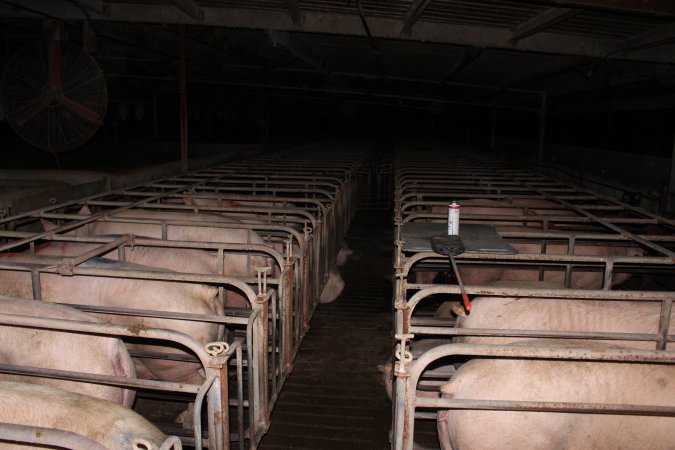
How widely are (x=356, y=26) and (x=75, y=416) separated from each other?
6168 millimetres

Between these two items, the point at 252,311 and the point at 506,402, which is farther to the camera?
the point at 252,311

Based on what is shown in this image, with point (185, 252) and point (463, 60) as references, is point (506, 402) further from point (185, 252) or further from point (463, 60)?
point (463, 60)

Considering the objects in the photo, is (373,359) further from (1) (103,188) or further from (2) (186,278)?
(1) (103,188)

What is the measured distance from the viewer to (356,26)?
6754 mm

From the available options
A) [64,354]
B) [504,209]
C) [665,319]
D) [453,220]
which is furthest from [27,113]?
[665,319]

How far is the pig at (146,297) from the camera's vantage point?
321 centimetres

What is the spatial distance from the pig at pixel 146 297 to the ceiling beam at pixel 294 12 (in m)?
4.10

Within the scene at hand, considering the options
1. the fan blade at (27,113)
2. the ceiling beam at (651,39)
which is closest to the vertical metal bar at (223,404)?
the fan blade at (27,113)

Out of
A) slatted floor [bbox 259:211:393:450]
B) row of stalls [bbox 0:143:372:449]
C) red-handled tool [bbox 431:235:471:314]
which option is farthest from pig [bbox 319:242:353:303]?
red-handled tool [bbox 431:235:471:314]

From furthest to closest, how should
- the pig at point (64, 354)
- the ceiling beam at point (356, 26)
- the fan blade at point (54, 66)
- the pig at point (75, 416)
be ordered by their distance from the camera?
the ceiling beam at point (356, 26) → the fan blade at point (54, 66) → the pig at point (64, 354) → the pig at point (75, 416)

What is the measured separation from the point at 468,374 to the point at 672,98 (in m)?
9.93

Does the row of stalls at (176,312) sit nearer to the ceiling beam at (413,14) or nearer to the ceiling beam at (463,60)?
the ceiling beam at (413,14)

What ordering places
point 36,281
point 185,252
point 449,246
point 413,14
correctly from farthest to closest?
point 413,14 < point 185,252 < point 449,246 < point 36,281

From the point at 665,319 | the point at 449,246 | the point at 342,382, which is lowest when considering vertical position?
the point at 342,382
